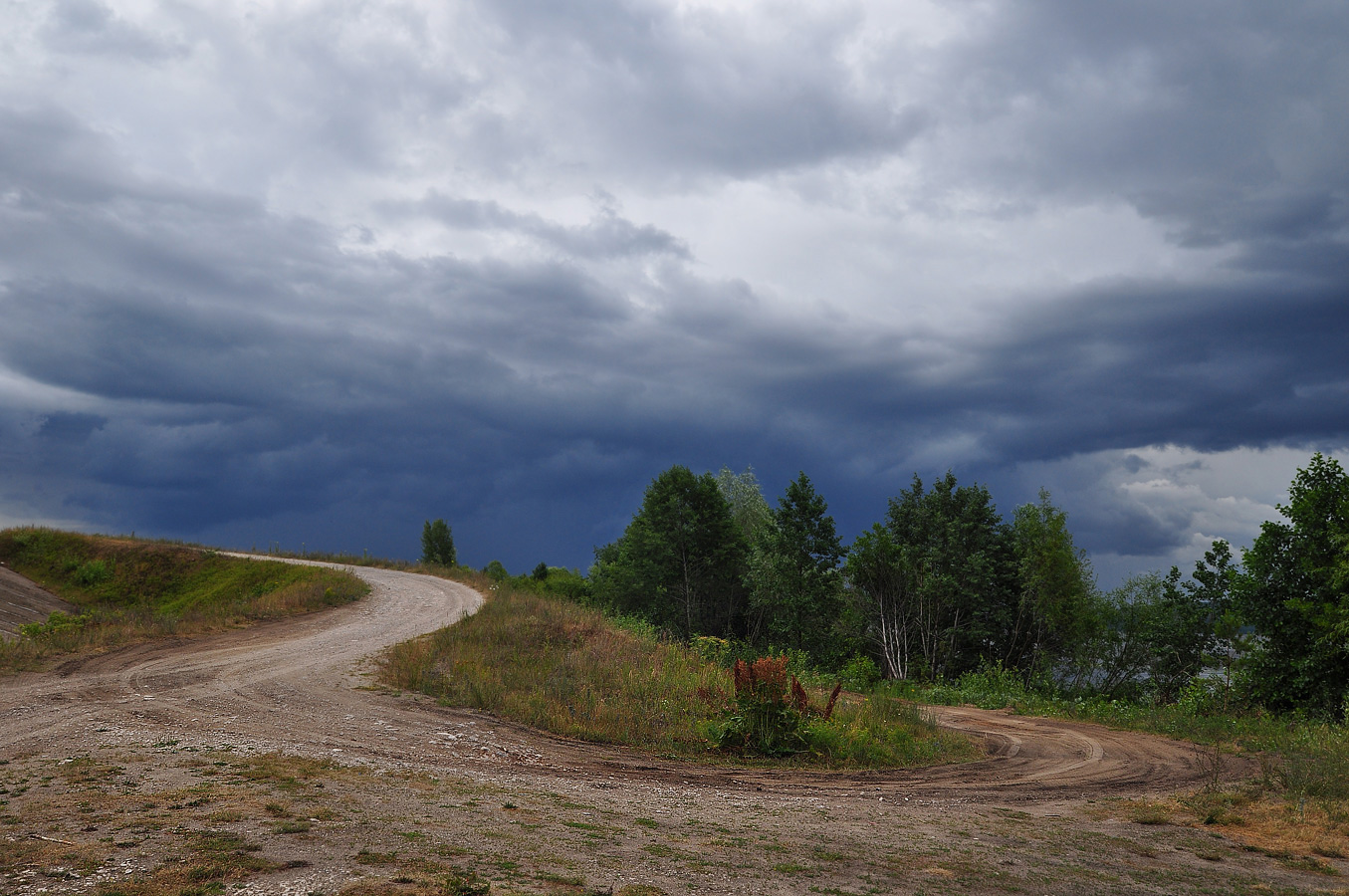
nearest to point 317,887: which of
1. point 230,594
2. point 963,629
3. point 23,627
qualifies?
point 23,627

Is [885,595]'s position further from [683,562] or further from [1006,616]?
[683,562]

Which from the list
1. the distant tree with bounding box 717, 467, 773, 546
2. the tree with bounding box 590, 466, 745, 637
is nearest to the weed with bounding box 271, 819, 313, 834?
the tree with bounding box 590, 466, 745, 637

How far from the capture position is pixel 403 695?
15656 millimetres

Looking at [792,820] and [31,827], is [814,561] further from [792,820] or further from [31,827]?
[31,827]

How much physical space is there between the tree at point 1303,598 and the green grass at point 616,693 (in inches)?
535

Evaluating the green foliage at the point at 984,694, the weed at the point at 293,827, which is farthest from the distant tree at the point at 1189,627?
the weed at the point at 293,827

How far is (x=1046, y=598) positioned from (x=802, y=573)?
45.8 feet

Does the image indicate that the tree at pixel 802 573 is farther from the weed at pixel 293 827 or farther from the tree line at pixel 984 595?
the weed at pixel 293 827

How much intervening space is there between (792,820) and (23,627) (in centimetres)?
2402

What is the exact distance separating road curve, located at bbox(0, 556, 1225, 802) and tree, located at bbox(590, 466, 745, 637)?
1265 inches

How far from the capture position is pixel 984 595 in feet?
149

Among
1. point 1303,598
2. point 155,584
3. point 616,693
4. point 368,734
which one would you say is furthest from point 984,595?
point 155,584

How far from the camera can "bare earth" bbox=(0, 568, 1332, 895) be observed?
5.80m

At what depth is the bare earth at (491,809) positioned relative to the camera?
580 cm
